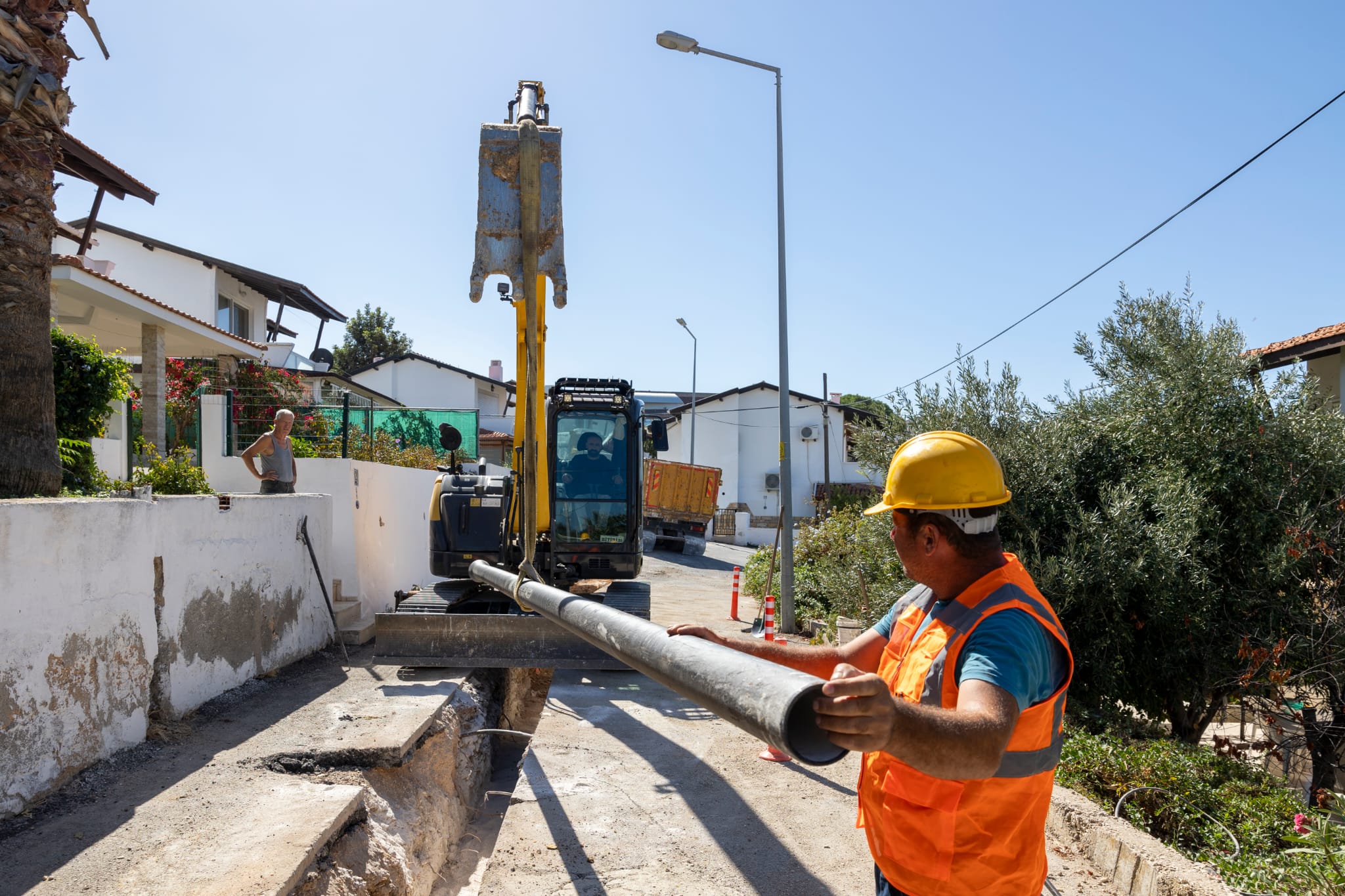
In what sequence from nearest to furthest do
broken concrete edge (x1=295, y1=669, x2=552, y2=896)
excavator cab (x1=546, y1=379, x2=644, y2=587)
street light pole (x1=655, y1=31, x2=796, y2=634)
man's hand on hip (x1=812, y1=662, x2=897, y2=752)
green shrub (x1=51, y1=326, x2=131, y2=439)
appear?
man's hand on hip (x1=812, y1=662, x2=897, y2=752), broken concrete edge (x1=295, y1=669, x2=552, y2=896), green shrub (x1=51, y1=326, x2=131, y2=439), excavator cab (x1=546, y1=379, x2=644, y2=587), street light pole (x1=655, y1=31, x2=796, y2=634)

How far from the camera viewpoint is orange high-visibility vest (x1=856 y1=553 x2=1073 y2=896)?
6.59 feet

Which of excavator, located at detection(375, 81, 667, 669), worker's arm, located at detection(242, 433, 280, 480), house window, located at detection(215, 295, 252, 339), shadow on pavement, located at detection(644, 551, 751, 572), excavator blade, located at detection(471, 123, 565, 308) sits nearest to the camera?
excavator blade, located at detection(471, 123, 565, 308)

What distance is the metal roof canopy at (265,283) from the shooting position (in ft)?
72.1

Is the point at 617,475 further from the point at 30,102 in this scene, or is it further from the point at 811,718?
the point at 811,718

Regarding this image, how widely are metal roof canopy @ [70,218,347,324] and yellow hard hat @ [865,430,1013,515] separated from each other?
2131 centimetres

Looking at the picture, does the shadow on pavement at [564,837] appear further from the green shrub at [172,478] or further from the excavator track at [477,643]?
the green shrub at [172,478]

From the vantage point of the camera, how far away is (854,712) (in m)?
1.44

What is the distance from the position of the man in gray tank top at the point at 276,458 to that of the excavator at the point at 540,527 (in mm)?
1624

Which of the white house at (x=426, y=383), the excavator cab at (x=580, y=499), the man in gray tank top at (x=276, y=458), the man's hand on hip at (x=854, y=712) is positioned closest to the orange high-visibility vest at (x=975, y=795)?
the man's hand on hip at (x=854, y=712)

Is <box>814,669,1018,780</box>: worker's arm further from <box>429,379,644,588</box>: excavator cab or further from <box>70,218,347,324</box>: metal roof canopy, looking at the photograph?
<box>70,218,347,324</box>: metal roof canopy

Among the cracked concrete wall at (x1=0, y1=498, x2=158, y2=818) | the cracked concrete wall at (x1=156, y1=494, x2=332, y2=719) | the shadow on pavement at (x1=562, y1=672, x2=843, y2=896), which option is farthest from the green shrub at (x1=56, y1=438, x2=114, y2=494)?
the shadow on pavement at (x1=562, y1=672, x2=843, y2=896)

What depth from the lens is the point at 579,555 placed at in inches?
398

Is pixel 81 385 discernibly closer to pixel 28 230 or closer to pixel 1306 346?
pixel 28 230

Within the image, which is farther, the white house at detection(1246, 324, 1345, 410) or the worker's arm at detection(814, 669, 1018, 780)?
the white house at detection(1246, 324, 1345, 410)
